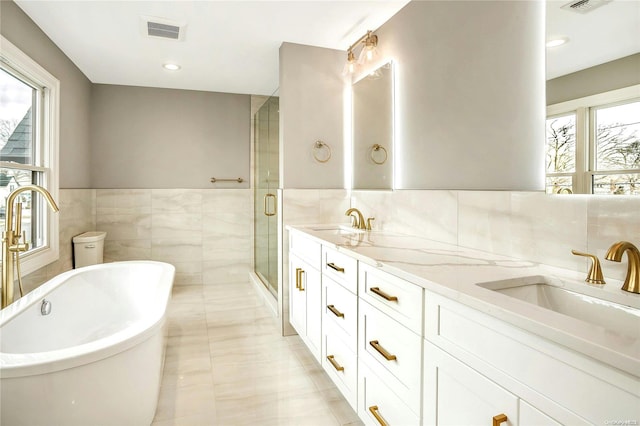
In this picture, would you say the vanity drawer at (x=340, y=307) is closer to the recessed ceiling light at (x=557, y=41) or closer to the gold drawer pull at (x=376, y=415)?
the gold drawer pull at (x=376, y=415)

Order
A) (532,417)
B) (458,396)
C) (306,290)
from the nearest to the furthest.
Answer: (532,417), (458,396), (306,290)

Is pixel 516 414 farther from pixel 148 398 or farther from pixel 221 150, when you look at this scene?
pixel 221 150

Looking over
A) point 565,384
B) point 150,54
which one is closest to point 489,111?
point 565,384

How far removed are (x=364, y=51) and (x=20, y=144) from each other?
8.47 feet

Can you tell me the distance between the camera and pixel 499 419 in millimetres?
860

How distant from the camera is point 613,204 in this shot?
47.8 inches

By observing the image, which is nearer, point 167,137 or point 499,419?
point 499,419

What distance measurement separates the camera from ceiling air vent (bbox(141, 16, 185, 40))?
8.41 feet

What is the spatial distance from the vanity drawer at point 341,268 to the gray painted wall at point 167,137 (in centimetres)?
277

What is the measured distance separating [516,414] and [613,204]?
826 millimetres

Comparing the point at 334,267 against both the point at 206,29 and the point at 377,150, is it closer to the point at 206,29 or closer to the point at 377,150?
the point at 377,150

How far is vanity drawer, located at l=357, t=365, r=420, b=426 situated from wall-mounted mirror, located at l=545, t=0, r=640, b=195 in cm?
101

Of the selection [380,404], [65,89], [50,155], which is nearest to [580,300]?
[380,404]

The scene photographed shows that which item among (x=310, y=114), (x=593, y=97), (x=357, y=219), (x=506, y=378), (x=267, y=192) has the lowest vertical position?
(x=506, y=378)
